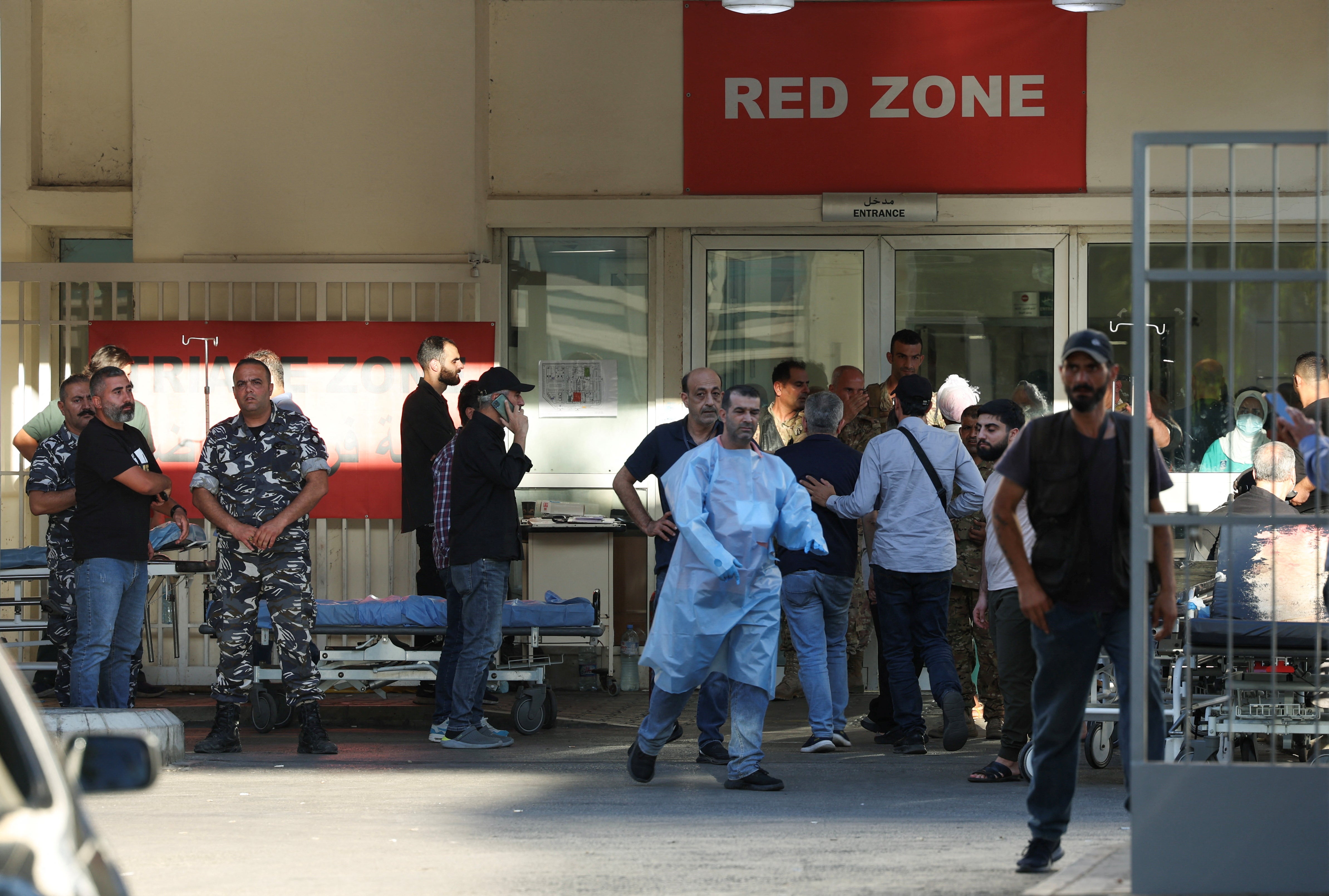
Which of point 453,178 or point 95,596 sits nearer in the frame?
point 95,596

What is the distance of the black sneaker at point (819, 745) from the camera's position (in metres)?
8.95

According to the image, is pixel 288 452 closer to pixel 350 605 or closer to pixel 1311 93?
pixel 350 605

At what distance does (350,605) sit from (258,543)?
3.78ft

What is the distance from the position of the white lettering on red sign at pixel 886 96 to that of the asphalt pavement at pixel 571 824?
4.62 m

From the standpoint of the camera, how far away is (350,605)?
968 centimetres

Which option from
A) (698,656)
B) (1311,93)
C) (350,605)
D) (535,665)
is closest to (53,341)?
(350,605)

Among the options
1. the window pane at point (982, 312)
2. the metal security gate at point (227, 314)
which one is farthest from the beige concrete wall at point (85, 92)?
the window pane at point (982, 312)

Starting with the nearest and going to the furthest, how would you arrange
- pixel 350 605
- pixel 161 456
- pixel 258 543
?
1. pixel 258 543
2. pixel 350 605
3. pixel 161 456

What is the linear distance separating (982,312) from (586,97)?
3.15m

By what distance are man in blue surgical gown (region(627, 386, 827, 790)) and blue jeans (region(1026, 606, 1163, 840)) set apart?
1981 millimetres

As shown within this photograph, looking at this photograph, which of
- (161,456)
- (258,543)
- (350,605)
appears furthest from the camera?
(161,456)

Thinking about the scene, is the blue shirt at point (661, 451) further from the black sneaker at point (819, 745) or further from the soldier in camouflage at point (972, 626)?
the soldier in camouflage at point (972, 626)

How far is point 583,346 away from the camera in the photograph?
11906mm

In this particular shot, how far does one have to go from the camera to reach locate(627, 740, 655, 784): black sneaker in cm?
794
